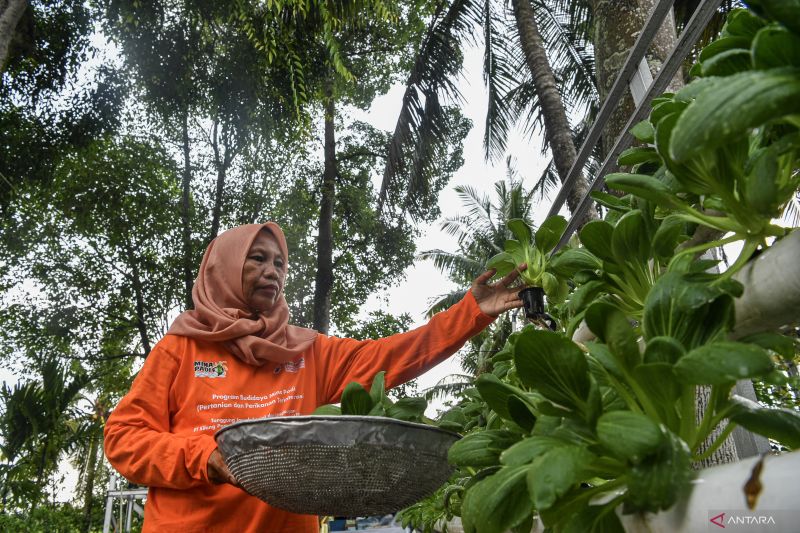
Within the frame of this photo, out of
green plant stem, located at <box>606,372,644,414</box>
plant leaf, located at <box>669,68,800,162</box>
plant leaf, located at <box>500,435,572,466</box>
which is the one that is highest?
plant leaf, located at <box>669,68,800,162</box>

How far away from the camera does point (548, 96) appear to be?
16.8 ft

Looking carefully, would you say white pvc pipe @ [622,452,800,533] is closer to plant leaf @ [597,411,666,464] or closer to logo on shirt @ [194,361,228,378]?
plant leaf @ [597,411,666,464]

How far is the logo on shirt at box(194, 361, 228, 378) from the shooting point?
1.70 meters

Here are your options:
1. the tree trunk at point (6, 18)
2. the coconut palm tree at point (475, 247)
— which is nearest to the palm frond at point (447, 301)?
the coconut palm tree at point (475, 247)

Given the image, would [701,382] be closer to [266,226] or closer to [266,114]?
[266,226]

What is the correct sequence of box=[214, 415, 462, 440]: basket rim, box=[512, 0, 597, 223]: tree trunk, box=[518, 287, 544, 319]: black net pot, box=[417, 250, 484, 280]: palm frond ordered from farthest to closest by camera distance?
box=[417, 250, 484, 280]: palm frond
box=[512, 0, 597, 223]: tree trunk
box=[518, 287, 544, 319]: black net pot
box=[214, 415, 462, 440]: basket rim

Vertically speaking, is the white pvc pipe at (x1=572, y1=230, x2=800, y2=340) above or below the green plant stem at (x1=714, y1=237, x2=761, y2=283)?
below

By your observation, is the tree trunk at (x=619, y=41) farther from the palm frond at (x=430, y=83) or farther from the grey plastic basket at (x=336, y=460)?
the palm frond at (x=430, y=83)

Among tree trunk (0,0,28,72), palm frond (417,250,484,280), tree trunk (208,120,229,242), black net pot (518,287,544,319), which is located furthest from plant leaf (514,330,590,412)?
palm frond (417,250,484,280)

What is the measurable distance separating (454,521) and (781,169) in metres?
1.41

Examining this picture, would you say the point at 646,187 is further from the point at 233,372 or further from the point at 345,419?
the point at 233,372

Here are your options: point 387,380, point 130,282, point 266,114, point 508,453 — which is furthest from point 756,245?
point 130,282

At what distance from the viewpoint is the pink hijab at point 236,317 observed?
5.85 ft

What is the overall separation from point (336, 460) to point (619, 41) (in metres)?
2.22
